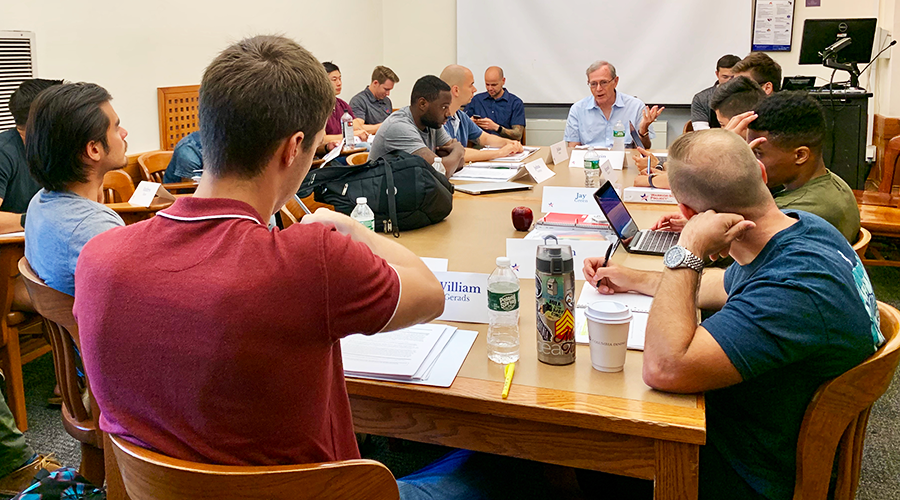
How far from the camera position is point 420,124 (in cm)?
392

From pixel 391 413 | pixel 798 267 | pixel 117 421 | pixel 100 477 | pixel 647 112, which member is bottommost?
pixel 100 477

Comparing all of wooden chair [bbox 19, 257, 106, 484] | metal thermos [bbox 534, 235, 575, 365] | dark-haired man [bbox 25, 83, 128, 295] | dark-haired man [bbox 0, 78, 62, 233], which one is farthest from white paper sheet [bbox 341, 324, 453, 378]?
dark-haired man [bbox 0, 78, 62, 233]

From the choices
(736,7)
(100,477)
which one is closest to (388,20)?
(736,7)

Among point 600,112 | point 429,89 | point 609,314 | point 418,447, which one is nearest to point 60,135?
point 418,447

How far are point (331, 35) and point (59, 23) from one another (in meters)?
3.05

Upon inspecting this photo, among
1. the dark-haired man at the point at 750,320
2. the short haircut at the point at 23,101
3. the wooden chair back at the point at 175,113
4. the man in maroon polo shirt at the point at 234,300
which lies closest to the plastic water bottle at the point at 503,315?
the dark-haired man at the point at 750,320

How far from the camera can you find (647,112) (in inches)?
168

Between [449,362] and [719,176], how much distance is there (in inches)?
24.9

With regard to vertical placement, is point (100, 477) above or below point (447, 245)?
below

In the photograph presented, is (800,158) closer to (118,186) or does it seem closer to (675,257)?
(675,257)

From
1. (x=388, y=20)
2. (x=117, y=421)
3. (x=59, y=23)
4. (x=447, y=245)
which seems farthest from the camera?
(x=388, y=20)

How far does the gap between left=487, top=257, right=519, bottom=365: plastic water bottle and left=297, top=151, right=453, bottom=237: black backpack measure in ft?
3.13

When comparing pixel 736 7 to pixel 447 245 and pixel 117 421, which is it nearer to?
pixel 447 245

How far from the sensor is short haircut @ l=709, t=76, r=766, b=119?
8.89ft
